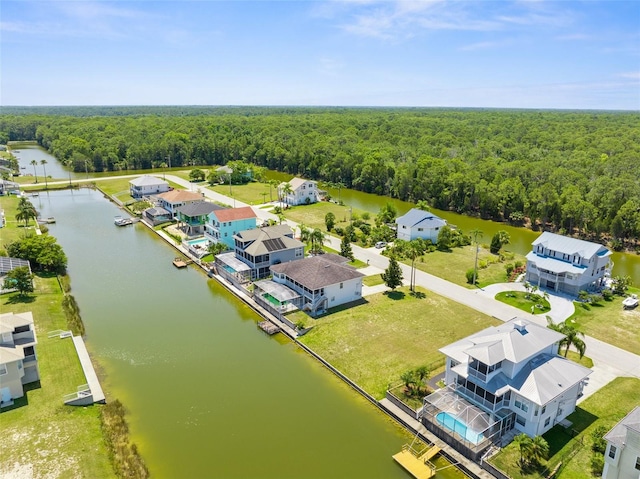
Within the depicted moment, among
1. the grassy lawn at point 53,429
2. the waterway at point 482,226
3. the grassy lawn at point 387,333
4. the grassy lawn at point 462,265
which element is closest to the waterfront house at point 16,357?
the grassy lawn at point 53,429

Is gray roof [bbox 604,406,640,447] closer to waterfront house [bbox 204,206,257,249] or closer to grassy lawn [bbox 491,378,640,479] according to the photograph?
grassy lawn [bbox 491,378,640,479]

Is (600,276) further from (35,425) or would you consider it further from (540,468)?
(35,425)

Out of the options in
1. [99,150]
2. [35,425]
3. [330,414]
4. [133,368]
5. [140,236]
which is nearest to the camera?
[35,425]

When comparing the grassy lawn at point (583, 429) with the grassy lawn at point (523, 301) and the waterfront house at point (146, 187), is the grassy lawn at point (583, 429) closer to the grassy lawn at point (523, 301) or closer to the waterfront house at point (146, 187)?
the grassy lawn at point (523, 301)

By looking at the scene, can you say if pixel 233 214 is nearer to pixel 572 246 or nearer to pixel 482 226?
pixel 572 246

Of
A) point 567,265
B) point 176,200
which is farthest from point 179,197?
point 567,265

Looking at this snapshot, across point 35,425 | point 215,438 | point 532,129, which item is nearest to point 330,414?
point 215,438
